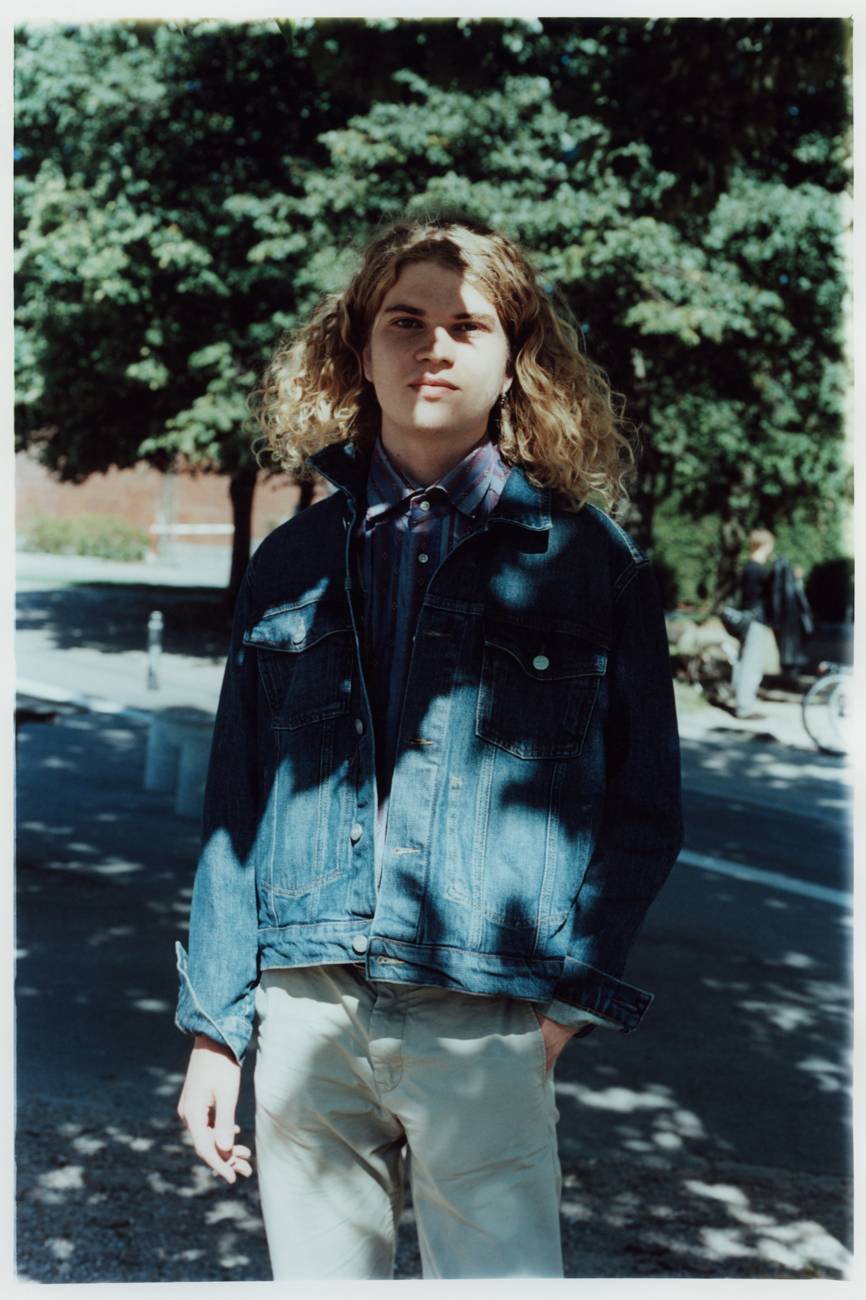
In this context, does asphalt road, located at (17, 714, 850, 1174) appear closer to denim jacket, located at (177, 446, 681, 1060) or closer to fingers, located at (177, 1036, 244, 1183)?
fingers, located at (177, 1036, 244, 1183)

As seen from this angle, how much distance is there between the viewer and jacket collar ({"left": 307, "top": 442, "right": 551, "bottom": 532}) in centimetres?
186

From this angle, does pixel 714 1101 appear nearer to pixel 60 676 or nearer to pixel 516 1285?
pixel 516 1285

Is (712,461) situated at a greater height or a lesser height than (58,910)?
greater

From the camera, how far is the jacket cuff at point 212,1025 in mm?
1874

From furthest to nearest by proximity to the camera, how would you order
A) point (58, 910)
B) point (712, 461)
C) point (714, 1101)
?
point (712, 461) < point (58, 910) < point (714, 1101)

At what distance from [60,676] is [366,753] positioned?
13.5m

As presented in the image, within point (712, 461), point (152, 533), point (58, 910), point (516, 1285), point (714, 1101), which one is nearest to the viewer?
point (516, 1285)

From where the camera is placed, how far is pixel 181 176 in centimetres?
1559

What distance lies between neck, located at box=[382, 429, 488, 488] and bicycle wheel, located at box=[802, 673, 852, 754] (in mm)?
9994

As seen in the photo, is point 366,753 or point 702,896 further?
point 702,896

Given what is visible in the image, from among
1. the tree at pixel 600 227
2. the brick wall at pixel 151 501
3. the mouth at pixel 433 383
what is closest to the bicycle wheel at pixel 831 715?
the tree at pixel 600 227

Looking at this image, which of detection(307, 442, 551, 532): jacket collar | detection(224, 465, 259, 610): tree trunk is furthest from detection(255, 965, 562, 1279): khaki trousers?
detection(224, 465, 259, 610): tree trunk

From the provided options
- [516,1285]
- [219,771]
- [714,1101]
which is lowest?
[714,1101]

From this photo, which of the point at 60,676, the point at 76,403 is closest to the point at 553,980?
the point at 60,676
